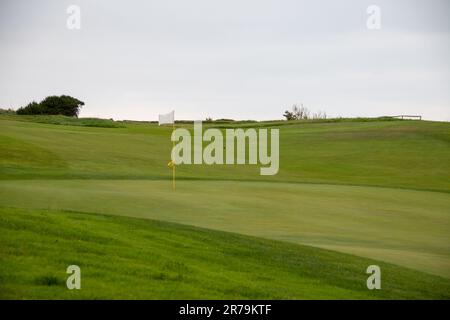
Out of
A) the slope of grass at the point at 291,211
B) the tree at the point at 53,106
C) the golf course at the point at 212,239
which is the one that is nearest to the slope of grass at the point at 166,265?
the golf course at the point at 212,239

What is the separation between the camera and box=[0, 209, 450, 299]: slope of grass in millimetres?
7512

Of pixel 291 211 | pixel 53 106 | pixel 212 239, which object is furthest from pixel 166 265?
pixel 53 106

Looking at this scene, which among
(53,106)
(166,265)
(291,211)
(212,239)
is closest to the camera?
(166,265)

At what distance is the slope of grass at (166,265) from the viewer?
296 inches

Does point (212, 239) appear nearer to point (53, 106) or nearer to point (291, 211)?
point (291, 211)

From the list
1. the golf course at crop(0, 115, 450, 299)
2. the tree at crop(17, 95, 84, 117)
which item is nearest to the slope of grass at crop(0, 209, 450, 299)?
the golf course at crop(0, 115, 450, 299)

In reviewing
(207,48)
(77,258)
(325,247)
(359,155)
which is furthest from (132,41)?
(77,258)

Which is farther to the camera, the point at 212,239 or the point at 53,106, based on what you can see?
the point at 53,106

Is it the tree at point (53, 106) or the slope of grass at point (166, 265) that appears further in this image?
the tree at point (53, 106)

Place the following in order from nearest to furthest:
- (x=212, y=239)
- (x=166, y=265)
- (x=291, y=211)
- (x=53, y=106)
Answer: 1. (x=166, y=265)
2. (x=212, y=239)
3. (x=291, y=211)
4. (x=53, y=106)

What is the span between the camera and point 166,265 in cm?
888

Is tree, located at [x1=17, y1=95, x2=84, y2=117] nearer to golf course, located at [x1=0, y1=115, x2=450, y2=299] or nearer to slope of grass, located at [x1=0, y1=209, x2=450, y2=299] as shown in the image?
golf course, located at [x1=0, y1=115, x2=450, y2=299]

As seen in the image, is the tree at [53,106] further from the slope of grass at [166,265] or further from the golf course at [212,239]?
the slope of grass at [166,265]
